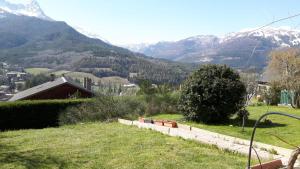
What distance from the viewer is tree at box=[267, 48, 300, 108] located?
42.4 meters

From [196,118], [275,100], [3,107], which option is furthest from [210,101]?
[275,100]

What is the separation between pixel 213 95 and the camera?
20.6 m

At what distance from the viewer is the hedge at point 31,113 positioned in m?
27.4

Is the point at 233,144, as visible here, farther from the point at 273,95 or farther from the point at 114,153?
the point at 273,95

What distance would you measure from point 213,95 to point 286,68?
3098 cm

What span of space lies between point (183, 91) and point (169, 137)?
7.40m

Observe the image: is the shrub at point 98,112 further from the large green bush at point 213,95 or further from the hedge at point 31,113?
the large green bush at point 213,95

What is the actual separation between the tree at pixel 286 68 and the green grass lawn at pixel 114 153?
29009mm

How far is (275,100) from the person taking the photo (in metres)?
43.8

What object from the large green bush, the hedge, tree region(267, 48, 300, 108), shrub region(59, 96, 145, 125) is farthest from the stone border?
tree region(267, 48, 300, 108)

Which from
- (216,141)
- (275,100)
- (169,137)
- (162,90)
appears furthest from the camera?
(275,100)

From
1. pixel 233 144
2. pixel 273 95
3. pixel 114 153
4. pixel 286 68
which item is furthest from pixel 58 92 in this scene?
pixel 233 144

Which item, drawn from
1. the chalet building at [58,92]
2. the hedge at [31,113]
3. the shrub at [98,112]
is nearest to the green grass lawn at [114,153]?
the shrub at [98,112]

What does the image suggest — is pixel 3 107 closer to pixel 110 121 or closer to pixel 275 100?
pixel 110 121
